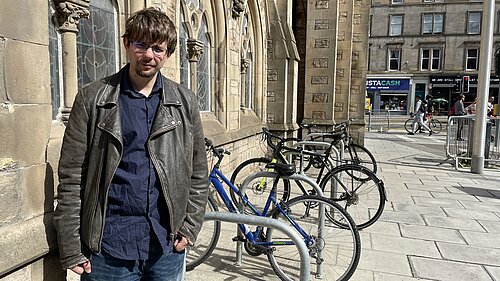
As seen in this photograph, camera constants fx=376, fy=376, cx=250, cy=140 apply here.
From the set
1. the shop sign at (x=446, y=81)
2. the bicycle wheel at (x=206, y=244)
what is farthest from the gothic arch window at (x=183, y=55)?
the shop sign at (x=446, y=81)

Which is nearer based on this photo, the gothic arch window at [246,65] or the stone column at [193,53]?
the stone column at [193,53]

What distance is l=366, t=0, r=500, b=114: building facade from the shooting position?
35.8 metres

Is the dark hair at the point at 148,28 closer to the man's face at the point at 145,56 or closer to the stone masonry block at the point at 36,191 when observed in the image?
the man's face at the point at 145,56

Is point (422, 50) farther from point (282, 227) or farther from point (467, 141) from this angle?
point (282, 227)

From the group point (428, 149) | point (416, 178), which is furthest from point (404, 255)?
point (428, 149)

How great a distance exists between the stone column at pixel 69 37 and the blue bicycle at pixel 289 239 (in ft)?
4.51

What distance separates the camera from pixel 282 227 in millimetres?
2174

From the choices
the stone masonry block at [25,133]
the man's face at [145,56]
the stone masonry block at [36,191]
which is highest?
the man's face at [145,56]

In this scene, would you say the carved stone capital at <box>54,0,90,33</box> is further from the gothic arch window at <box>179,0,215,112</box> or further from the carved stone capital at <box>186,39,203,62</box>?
the carved stone capital at <box>186,39,203,62</box>

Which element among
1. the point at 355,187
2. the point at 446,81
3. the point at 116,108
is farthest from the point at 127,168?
the point at 446,81

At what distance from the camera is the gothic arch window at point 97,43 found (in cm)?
311

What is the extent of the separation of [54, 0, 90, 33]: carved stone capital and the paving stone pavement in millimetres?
2266

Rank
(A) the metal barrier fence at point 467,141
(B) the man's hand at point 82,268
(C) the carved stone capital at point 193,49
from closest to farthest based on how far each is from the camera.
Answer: (B) the man's hand at point 82,268
(C) the carved stone capital at point 193,49
(A) the metal barrier fence at point 467,141

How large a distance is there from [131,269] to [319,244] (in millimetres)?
1843
